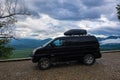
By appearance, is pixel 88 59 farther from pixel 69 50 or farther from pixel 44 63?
pixel 44 63

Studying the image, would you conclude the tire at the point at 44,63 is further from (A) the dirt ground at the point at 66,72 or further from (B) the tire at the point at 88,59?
(B) the tire at the point at 88,59

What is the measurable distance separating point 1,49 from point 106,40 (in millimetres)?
13304

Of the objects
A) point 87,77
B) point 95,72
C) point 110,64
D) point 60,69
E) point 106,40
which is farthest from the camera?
point 106,40

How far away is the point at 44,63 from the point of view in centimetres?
1452

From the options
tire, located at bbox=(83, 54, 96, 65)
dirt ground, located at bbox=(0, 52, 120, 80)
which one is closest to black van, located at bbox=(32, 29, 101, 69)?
tire, located at bbox=(83, 54, 96, 65)

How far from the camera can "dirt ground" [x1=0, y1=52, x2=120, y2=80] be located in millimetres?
12281

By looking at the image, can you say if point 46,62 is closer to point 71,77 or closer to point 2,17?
point 71,77

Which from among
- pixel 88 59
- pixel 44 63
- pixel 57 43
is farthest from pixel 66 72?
pixel 88 59

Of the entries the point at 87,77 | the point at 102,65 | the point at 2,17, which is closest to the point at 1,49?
the point at 2,17

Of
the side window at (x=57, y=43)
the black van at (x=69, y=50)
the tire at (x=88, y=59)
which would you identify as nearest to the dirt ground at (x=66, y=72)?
the tire at (x=88, y=59)

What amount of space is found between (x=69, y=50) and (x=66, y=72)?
213 centimetres

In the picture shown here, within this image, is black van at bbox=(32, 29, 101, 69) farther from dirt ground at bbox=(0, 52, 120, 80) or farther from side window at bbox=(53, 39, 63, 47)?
dirt ground at bbox=(0, 52, 120, 80)

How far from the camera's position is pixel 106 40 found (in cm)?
2308

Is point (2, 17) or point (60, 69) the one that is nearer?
point (2, 17)
